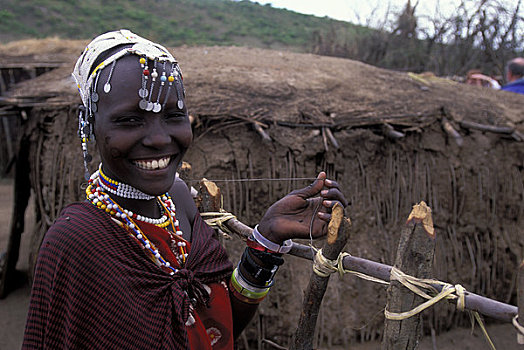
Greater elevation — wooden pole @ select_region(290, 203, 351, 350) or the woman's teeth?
the woman's teeth

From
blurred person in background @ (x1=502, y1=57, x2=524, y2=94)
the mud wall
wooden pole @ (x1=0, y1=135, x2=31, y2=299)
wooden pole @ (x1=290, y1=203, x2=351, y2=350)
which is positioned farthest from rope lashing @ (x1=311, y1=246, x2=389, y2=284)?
blurred person in background @ (x1=502, y1=57, x2=524, y2=94)

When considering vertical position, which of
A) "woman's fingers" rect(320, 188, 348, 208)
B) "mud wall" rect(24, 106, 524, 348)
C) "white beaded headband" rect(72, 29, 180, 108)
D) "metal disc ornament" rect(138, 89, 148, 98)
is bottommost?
"mud wall" rect(24, 106, 524, 348)

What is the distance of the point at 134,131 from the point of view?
1.21 metres

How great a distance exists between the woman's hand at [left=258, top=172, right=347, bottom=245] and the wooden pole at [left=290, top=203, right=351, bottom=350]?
1.3 inches

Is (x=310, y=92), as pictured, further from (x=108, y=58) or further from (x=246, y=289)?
(x=108, y=58)

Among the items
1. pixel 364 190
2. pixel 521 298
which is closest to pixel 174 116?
pixel 521 298

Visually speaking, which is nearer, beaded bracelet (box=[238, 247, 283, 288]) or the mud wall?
beaded bracelet (box=[238, 247, 283, 288])

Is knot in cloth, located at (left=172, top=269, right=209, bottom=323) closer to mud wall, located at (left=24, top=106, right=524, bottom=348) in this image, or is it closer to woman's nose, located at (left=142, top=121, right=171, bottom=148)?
woman's nose, located at (left=142, top=121, right=171, bottom=148)

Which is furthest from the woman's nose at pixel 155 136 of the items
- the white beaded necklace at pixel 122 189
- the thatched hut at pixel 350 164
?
the thatched hut at pixel 350 164

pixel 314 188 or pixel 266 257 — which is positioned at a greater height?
pixel 314 188

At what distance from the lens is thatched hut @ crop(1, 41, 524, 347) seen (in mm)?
3877

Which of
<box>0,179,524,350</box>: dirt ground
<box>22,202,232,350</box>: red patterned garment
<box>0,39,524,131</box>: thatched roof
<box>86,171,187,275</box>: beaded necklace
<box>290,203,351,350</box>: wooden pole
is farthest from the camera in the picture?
<box>0,179,524,350</box>: dirt ground

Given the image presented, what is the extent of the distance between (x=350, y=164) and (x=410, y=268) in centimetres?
269

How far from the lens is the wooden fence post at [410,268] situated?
4.59 ft
